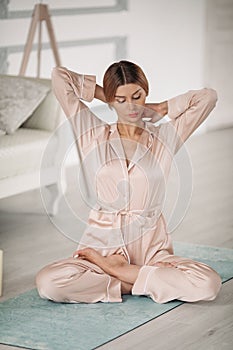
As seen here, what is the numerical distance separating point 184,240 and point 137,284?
0.88 metres

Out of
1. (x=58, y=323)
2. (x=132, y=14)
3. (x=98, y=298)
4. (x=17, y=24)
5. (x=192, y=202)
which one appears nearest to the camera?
(x=58, y=323)

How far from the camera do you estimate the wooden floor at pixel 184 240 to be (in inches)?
109

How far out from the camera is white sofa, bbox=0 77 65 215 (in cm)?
405

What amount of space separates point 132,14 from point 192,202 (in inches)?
78.1

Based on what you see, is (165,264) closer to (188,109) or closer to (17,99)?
(188,109)

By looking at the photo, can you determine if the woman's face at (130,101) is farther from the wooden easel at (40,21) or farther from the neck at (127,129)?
the wooden easel at (40,21)

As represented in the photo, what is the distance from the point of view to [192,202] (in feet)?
15.4

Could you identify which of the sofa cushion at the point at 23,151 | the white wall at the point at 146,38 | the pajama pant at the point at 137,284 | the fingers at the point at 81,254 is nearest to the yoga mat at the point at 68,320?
the pajama pant at the point at 137,284

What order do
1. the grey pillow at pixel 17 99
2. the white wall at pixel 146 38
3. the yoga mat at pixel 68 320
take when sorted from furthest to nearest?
the white wall at pixel 146 38 < the grey pillow at pixel 17 99 < the yoga mat at pixel 68 320

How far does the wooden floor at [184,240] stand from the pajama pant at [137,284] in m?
0.06

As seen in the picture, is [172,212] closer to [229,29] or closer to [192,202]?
[192,202]

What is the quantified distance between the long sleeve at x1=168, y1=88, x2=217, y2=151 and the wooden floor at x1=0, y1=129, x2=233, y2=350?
1.91 feet

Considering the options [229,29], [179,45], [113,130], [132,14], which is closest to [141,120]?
[113,130]

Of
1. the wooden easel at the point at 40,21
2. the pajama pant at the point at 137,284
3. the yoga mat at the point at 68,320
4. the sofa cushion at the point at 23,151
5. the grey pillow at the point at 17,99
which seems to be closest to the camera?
the yoga mat at the point at 68,320
